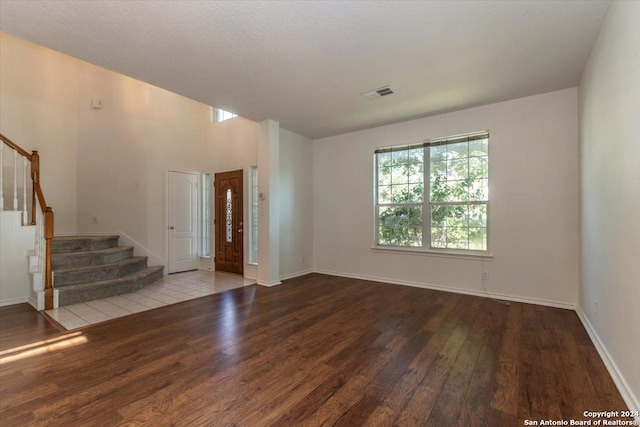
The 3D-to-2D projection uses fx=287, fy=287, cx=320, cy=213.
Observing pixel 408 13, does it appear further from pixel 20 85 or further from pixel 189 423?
pixel 20 85

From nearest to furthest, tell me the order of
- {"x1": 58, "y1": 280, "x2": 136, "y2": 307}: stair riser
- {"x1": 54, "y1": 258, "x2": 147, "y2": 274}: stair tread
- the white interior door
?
{"x1": 58, "y1": 280, "x2": 136, "y2": 307}: stair riser → {"x1": 54, "y1": 258, "x2": 147, "y2": 274}: stair tread → the white interior door

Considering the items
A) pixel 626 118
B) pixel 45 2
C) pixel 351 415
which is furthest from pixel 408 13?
pixel 351 415

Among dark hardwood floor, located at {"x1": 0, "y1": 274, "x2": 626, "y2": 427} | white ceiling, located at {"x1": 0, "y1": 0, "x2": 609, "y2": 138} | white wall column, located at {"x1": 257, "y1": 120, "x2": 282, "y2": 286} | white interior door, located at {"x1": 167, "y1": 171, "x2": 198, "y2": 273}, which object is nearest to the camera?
dark hardwood floor, located at {"x1": 0, "y1": 274, "x2": 626, "y2": 427}

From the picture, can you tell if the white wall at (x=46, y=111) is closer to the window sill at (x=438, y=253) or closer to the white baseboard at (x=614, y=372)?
the window sill at (x=438, y=253)

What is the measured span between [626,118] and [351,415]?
258 cm

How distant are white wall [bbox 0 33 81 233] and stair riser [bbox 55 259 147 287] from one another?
1739mm

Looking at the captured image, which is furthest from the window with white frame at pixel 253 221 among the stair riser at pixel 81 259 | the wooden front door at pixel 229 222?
the stair riser at pixel 81 259

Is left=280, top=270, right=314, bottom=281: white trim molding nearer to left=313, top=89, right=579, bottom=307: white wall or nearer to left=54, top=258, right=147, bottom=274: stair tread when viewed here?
left=313, top=89, right=579, bottom=307: white wall

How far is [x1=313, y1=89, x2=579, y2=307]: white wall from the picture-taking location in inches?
143

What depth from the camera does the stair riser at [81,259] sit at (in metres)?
4.09

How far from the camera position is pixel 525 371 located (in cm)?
216

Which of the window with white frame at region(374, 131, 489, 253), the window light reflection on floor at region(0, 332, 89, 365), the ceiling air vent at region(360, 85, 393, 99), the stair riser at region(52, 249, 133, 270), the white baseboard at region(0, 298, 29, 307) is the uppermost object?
the ceiling air vent at region(360, 85, 393, 99)

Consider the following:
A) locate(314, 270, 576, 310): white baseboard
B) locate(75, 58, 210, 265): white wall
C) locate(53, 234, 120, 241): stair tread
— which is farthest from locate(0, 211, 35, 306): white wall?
locate(314, 270, 576, 310): white baseboard

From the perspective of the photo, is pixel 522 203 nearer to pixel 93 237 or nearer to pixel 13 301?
pixel 93 237
